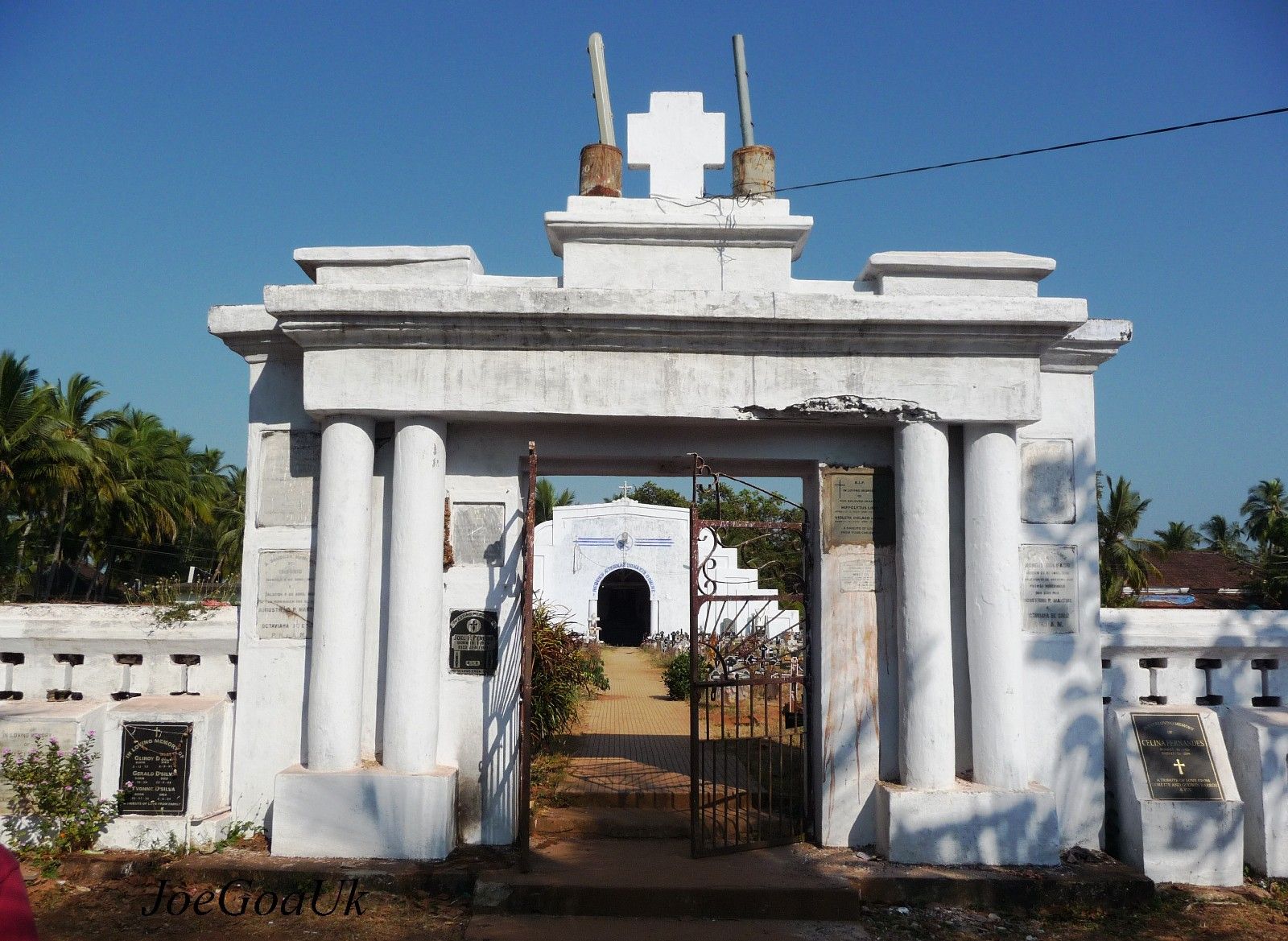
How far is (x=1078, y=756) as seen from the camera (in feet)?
21.5

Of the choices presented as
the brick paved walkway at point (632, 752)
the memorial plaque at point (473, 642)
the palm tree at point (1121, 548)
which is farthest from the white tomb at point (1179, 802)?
the palm tree at point (1121, 548)

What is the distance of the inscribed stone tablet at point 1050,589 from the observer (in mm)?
6617

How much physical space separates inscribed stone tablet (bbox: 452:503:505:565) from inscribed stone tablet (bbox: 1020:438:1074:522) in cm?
349

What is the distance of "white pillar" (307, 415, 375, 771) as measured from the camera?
6.27m

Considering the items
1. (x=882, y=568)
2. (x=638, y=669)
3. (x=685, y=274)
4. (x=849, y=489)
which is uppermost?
(x=685, y=274)

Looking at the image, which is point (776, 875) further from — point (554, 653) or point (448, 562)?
point (554, 653)

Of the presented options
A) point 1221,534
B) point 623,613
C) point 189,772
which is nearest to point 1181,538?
point 1221,534

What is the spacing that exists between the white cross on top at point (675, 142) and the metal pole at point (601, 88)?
189mm

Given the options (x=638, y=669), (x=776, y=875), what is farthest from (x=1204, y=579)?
(x=776, y=875)

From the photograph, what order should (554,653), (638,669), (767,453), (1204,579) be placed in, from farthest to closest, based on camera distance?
(1204,579)
(638,669)
(554,653)
(767,453)

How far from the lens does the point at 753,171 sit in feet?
22.5

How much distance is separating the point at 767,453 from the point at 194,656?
410 centimetres

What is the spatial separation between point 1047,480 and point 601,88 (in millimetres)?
4061

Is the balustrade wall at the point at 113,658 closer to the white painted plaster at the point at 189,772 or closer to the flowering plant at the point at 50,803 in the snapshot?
the white painted plaster at the point at 189,772
